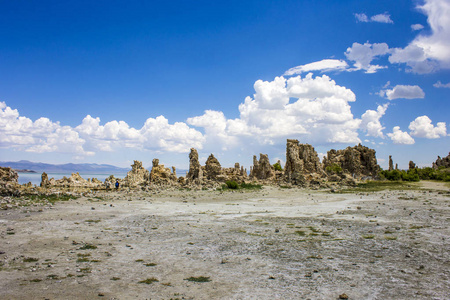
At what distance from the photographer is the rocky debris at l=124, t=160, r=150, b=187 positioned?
50.5 metres

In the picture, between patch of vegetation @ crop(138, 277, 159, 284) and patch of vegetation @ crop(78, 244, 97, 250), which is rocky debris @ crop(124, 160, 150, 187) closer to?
patch of vegetation @ crop(78, 244, 97, 250)

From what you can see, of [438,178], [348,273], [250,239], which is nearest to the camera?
[348,273]

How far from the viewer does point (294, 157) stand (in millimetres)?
51531

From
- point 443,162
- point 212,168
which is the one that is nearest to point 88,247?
point 212,168

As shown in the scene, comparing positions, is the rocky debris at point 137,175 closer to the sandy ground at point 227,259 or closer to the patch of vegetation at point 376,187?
the patch of vegetation at point 376,187

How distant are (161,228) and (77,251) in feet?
15.3

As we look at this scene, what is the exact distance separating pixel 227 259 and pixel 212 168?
44.4 metres

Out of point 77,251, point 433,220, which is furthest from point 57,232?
point 433,220

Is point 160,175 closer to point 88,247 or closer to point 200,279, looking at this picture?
point 88,247

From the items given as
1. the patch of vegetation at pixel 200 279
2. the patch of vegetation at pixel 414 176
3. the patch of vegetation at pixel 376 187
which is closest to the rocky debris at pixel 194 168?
the patch of vegetation at pixel 376 187

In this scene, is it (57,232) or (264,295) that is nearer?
(264,295)

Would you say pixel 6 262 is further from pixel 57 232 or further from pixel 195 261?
pixel 195 261

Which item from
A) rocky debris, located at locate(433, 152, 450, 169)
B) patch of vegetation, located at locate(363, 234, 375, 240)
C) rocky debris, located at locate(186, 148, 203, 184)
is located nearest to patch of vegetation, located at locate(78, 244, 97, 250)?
patch of vegetation, located at locate(363, 234, 375, 240)

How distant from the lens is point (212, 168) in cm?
5316
